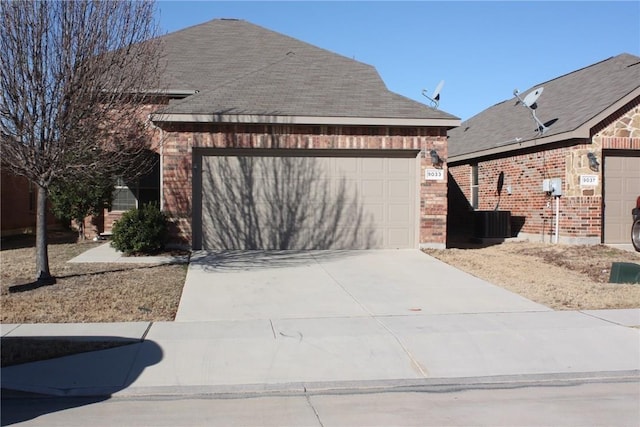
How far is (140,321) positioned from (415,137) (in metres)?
8.66

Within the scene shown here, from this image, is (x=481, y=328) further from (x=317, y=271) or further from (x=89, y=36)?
(x=89, y=36)

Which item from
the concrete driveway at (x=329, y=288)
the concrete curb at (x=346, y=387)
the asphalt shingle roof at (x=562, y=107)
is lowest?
the concrete curb at (x=346, y=387)

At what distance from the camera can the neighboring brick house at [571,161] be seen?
1504 centimetres

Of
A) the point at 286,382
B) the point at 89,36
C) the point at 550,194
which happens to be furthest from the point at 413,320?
the point at 550,194

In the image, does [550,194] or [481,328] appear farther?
[550,194]

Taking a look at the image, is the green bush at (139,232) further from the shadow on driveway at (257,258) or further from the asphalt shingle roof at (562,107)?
the asphalt shingle roof at (562,107)

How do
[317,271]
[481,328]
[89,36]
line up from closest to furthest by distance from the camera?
1. [481,328]
2. [89,36]
3. [317,271]

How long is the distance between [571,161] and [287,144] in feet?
25.1

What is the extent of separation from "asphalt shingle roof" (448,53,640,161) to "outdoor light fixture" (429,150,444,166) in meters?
3.69

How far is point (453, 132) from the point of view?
86.5 feet

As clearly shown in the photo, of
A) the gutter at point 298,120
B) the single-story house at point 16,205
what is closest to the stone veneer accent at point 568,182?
the gutter at point 298,120

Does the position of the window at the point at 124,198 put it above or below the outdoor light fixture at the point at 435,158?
below

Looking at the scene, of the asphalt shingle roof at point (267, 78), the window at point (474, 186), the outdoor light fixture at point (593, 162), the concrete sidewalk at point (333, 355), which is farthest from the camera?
the window at point (474, 186)

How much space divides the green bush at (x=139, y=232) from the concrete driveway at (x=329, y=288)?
1.15 m
